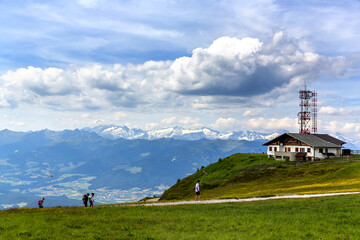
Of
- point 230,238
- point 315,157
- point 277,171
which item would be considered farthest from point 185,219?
point 315,157

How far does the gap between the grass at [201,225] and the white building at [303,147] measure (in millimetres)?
85859

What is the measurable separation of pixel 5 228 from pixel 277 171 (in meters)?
81.1

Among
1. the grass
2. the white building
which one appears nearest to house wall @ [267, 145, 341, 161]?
the white building

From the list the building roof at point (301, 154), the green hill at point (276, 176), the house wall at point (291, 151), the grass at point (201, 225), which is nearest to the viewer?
the grass at point (201, 225)

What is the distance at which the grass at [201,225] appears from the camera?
1956 centimetres

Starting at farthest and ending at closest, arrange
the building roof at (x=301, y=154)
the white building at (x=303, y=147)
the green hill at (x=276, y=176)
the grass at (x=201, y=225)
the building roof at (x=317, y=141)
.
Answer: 1. the building roof at (x=317, y=141)
2. the white building at (x=303, y=147)
3. the building roof at (x=301, y=154)
4. the green hill at (x=276, y=176)
5. the grass at (x=201, y=225)

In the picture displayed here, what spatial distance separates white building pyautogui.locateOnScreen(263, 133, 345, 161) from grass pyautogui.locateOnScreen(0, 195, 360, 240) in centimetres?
8586

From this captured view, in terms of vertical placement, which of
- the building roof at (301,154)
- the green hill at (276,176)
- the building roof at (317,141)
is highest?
the building roof at (317,141)

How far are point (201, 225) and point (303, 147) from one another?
10014 centimetres

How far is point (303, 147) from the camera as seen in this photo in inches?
4382

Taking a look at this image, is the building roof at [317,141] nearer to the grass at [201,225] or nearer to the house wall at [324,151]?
the house wall at [324,151]

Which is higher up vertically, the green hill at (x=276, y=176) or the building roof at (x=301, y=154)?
the building roof at (x=301, y=154)

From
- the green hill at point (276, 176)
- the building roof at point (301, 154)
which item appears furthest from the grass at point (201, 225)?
the building roof at point (301, 154)

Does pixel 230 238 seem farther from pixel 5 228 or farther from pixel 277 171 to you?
pixel 277 171
